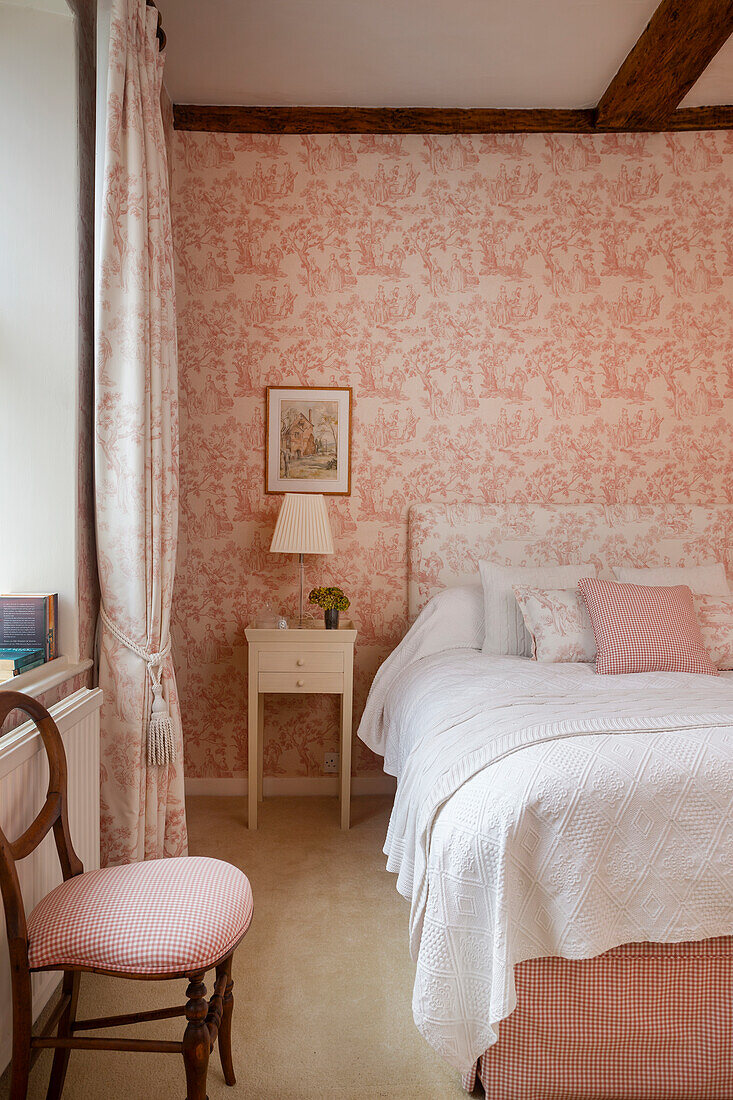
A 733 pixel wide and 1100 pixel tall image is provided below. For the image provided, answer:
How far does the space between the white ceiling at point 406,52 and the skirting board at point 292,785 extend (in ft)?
9.64

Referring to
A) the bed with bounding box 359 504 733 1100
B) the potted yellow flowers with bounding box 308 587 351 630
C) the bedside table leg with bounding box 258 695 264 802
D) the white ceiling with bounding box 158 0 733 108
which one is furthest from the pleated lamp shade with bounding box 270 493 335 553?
the white ceiling with bounding box 158 0 733 108

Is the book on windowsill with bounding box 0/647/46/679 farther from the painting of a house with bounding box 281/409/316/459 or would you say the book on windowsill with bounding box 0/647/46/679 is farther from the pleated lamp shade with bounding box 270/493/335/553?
the painting of a house with bounding box 281/409/316/459

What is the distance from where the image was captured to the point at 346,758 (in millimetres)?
3168

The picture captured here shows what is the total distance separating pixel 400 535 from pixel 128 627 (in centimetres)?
151

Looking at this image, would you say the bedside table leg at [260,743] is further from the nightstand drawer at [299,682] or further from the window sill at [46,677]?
the window sill at [46,677]

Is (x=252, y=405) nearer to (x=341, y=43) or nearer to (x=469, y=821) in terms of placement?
(x=341, y=43)

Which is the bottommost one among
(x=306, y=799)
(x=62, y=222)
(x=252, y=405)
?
(x=306, y=799)

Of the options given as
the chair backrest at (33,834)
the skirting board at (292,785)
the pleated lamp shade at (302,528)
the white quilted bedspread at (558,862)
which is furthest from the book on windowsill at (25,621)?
the skirting board at (292,785)

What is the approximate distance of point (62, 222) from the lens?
7.04 feet

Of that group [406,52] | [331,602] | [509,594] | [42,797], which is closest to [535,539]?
[509,594]

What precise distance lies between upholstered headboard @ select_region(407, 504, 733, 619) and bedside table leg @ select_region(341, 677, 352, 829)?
53 centimetres

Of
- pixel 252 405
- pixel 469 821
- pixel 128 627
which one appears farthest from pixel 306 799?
pixel 469 821

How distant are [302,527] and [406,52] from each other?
6.07 ft

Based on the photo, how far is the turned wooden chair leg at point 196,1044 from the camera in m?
1.40
